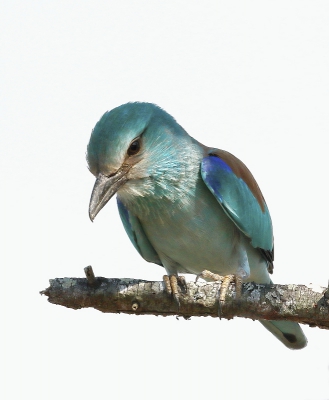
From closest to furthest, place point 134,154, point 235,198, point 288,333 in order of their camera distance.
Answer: point 134,154 → point 235,198 → point 288,333

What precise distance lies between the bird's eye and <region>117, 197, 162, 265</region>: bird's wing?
778mm

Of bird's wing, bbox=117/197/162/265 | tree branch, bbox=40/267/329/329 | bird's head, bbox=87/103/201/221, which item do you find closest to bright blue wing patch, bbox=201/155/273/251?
bird's head, bbox=87/103/201/221

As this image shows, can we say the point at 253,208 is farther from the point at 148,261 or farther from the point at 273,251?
the point at 148,261

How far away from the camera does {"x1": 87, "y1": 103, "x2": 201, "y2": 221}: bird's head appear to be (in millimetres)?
5504

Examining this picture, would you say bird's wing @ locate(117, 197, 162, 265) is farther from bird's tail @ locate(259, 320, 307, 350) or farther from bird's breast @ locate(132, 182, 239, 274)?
bird's tail @ locate(259, 320, 307, 350)

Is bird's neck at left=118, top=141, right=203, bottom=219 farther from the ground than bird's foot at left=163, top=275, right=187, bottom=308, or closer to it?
farther from the ground

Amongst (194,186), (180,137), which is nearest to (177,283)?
(194,186)

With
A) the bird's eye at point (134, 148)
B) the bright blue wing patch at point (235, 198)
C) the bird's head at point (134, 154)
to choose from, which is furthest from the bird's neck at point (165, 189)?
the bird's eye at point (134, 148)

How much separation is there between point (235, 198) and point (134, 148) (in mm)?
1147

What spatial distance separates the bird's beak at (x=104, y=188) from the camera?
541 cm

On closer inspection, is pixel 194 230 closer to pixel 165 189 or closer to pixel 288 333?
pixel 165 189

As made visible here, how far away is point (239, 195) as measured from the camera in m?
6.34

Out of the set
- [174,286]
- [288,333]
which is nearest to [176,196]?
[174,286]

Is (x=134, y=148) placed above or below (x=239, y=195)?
above
